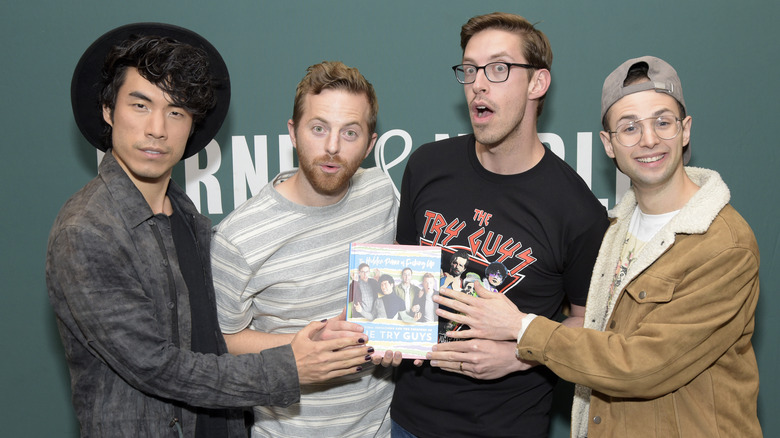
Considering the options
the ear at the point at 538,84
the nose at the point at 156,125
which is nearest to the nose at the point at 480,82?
the ear at the point at 538,84

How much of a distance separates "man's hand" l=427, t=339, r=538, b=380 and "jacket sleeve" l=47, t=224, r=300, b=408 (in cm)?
51

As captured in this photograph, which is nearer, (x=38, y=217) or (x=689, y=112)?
(x=689, y=112)

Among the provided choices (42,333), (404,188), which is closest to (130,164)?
(404,188)

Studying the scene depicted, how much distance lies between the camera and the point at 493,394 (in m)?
2.00

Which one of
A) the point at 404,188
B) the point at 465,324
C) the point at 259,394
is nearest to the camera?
the point at 259,394

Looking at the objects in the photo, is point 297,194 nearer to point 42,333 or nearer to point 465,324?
point 465,324

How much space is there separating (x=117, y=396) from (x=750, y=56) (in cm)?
293

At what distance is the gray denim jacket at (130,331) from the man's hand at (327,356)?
4cm

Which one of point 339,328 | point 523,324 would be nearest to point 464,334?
point 523,324

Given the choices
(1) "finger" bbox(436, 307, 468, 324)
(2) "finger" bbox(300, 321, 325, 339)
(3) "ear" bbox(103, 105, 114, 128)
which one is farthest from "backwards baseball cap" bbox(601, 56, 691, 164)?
(3) "ear" bbox(103, 105, 114, 128)

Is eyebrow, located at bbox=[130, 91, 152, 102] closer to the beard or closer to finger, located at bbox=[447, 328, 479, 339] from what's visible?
the beard

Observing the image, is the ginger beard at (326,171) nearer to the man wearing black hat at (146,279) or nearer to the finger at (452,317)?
the man wearing black hat at (146,279)

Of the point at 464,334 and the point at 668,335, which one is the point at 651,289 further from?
the point at 464,334

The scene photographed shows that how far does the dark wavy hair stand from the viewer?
1783 mm
